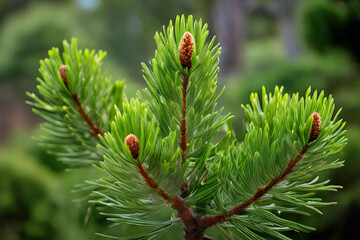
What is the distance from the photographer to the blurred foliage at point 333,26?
1.32m

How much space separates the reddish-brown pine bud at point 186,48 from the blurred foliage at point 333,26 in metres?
1.19

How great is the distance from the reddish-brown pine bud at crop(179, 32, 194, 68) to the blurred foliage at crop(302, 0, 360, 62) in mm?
1189

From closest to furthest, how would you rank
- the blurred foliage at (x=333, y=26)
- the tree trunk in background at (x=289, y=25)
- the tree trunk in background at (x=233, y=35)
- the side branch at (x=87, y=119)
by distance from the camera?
the side branch at (x=87, y=119) → the blurred foliage at (x=333, y=26) → the tree trunk in background at (x=233, y=35) → the tree trunk in background at (x=289, y=25)

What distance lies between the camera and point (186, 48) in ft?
0.77

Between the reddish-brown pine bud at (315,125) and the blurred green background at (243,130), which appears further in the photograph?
the blurred green background at (243,130)

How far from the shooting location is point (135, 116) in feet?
0.73

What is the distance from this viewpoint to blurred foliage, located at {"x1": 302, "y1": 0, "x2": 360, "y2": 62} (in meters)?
1.32

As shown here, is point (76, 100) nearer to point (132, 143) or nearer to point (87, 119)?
point (87, 119)

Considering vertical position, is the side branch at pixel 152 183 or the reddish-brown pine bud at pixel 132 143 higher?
the reddish-brown pine bud at pixel 132 143

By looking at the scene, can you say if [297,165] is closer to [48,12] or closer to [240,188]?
[240,188]

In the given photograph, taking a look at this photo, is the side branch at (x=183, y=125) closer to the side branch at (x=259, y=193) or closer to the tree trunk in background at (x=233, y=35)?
the side branch at (x=259, y=193)

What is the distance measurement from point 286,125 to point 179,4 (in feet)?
25.4

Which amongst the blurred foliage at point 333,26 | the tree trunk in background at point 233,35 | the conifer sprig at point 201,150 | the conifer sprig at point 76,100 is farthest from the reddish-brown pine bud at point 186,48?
the tree trunk in background at point 233,35

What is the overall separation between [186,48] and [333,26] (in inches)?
50.7
